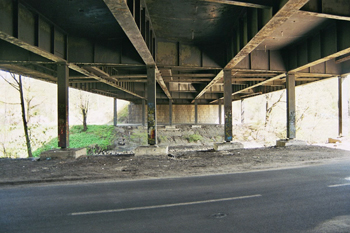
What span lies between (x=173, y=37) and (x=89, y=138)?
23129 mm

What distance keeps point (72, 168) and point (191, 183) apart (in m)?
4.91

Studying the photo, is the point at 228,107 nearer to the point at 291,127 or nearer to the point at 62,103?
the point at 291,127

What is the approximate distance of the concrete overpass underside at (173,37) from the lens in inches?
270

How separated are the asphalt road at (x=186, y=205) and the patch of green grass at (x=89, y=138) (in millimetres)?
18964

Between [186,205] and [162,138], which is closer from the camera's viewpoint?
[186,205]

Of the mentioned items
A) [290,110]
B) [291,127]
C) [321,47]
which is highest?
[321,47]

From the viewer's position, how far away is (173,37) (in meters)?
11.0

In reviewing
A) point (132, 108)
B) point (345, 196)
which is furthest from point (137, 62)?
point (132, 108)

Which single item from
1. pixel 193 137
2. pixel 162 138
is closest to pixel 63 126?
pixel 162 138

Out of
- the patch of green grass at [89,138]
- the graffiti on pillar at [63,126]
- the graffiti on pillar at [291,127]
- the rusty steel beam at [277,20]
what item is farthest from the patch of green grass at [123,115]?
the rusty steel beam at [277,20]

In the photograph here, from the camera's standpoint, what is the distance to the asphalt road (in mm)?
3555

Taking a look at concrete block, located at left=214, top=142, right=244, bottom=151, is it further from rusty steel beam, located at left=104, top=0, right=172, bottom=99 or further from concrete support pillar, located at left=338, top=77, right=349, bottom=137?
concrete support pillar, located at left=338, top=77, right=349, bottom=137

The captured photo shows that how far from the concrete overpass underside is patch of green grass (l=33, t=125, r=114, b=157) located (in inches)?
496

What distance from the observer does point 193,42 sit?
1159 cm
